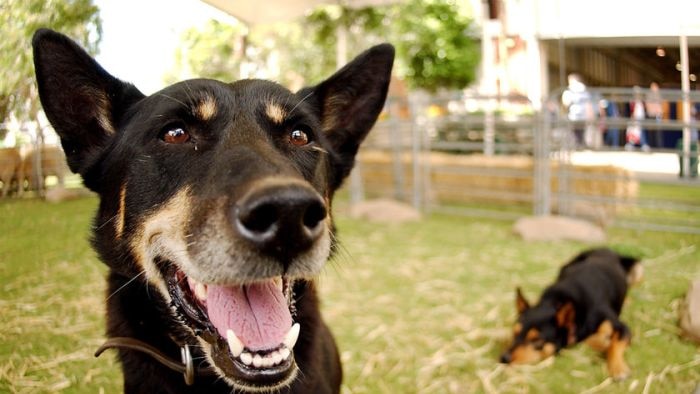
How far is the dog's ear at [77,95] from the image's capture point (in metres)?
1.92

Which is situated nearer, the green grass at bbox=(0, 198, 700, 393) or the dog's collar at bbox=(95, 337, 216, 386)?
the dog's collar at bbox=(95, 337, 216, 386)

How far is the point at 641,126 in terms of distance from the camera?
19.7 ft

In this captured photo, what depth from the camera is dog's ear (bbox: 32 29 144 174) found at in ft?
6.30

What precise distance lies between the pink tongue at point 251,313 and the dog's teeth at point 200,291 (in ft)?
0.11

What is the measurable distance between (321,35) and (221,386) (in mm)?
5832

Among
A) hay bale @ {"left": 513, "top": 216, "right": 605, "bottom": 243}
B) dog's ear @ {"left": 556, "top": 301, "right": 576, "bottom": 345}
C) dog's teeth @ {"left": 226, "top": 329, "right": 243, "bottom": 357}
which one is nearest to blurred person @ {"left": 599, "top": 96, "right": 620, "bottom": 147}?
hay bale @ {"left": 513, "top": 216, "right": 605, "bottom": 243}

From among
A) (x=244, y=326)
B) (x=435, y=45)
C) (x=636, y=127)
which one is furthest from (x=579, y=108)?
(x=244, y=326)

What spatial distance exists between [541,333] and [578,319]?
39 centimetres

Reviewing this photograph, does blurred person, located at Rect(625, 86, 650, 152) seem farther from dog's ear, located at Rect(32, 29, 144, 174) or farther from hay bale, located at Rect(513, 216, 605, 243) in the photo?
dog's ear, located at Rect(32, 29, 144, 174)

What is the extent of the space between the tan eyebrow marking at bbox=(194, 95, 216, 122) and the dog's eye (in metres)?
0.31

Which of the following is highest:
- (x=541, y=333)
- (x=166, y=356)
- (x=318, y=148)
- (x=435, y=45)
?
(x=435, y=45)

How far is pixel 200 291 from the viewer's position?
6.30ft

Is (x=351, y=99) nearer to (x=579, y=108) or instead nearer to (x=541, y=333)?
(x=541, y=333)

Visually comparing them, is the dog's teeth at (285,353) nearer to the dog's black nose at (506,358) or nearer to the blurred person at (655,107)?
the dog's black nose at (506,358)
